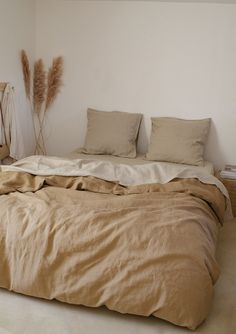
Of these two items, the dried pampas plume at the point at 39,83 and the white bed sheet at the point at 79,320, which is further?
the dried pampas plume at the point at 39,83

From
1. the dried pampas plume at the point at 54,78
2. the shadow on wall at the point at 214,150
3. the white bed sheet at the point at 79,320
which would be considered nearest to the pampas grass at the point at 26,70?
the dried pampas plume at the point at 54,78

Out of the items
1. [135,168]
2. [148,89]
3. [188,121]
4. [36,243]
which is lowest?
[36,243]

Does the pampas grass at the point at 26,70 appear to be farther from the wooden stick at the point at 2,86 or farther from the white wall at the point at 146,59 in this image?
the wooden stick at the point at 2,86

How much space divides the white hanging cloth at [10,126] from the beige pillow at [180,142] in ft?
4.02

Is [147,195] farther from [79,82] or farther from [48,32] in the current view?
[48,32]

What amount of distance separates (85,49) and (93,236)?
2.48 metres

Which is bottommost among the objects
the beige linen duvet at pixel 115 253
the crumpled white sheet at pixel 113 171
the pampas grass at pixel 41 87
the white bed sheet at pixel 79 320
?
the white bed sheet at pixel 79 320

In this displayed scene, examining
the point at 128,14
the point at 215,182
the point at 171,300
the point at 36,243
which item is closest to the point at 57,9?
the point at 128,14

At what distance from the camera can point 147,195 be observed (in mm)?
2154

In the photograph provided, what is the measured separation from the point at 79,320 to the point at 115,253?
13.6 inches

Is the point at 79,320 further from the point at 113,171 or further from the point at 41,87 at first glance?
the point at 41,87

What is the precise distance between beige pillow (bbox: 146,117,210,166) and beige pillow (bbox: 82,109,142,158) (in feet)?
0.73

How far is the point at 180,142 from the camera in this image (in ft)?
10.9

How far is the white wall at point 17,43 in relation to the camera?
3307mm
